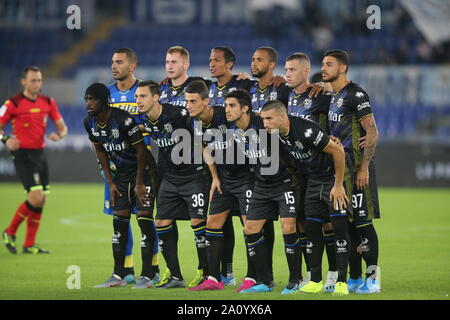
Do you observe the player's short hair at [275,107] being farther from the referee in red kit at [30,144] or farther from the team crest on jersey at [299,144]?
the referee in red kit at [30,144]

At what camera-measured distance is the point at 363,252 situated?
931 cm

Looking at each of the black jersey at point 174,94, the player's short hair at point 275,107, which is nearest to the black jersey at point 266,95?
the black jersey at point 174,94

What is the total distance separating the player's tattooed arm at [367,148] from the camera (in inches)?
361

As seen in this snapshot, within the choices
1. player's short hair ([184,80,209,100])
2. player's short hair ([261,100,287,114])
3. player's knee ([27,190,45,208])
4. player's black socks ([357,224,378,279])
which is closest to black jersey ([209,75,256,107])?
player's short hair ([184,80,209,100])

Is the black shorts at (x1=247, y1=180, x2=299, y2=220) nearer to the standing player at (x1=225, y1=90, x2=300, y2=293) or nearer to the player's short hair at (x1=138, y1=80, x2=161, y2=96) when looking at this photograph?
the standing player at (x1=225, y1=90, x2=300, y2=293)

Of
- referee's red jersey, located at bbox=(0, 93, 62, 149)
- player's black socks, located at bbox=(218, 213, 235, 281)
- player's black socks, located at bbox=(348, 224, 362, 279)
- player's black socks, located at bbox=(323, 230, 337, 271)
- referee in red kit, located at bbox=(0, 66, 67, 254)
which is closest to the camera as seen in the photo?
player's black socks, located at bbox=(348, 224, 362, 279)

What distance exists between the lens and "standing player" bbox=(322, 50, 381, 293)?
919 centimetres

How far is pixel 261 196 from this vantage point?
9.27 metres

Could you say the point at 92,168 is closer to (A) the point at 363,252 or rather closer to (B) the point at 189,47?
(B) the point at 189,47

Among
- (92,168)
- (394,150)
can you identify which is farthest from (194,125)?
(92,168)

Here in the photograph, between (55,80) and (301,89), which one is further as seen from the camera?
(55,80)

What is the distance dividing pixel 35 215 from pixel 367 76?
50.0ft

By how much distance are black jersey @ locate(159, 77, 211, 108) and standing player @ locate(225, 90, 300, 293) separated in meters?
1.06

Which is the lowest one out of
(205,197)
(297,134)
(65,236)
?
(65,236)
